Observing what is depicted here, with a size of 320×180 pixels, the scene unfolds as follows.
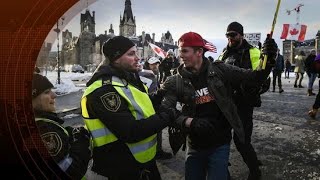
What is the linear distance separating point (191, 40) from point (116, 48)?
807 millimetres

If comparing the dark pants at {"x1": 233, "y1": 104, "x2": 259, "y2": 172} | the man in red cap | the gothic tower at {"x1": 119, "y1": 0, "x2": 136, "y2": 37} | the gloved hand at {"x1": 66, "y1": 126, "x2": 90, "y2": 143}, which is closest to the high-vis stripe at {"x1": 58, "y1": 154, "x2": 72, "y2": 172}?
the gloved hand at {"x1": 66, "y1": 126, "x2": 90, "y2": 143}

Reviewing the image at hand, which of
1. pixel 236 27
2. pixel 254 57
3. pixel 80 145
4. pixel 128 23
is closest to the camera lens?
pixel 80 145

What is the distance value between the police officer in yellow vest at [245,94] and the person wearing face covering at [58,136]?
87.6 inches

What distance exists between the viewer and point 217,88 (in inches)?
124

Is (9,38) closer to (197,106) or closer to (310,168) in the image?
(197,106)

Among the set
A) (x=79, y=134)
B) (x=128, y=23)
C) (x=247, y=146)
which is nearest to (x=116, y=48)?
(x=79, y=134)

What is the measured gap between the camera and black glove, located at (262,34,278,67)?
10.5ft

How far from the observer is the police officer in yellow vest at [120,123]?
94.9 inches

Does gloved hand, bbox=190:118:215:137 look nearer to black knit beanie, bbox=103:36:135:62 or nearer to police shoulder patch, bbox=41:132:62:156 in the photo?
black knit beanie, bbox=103:36:135:62

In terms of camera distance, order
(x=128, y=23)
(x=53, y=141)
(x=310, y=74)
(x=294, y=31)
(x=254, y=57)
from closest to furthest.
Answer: (x=53, y=141) → (x=254, y=57) → (x=310, y=74) → (x=294, y=31) → (x=128, y=23)

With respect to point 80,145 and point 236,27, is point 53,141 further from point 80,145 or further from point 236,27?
point 236,27

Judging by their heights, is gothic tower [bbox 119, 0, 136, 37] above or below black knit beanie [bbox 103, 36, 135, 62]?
above

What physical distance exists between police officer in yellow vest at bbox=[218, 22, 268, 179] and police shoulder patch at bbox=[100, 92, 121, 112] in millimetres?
2056

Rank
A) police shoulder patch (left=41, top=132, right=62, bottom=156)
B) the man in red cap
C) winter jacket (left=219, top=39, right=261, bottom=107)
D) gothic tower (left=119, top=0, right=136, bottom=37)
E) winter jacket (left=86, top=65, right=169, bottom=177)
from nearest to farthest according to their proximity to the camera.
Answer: police shoulder patch (left=41, top=132, right=62, bottom=156)
winter jacket (left=86, top=65, right=169, bottom=177)
the man in red cap
winter jacket (left=219, top=39, right=261, bottom=107)
gothic tower (left=119, top=0, right=136, bottom=37)
